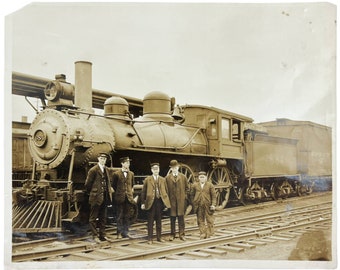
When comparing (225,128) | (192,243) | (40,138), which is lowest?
(192,243)

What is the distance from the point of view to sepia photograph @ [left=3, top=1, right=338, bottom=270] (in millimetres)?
5746

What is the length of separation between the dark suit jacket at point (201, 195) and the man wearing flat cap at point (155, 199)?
19.0 inches

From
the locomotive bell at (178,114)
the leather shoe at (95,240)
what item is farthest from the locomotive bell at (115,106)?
the leather shoe at (95,240)

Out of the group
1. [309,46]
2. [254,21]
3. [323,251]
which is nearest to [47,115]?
[254,21]

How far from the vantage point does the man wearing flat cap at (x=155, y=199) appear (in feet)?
19.6

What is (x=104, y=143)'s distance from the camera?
6.32 meters

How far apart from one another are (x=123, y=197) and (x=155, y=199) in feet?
1.48

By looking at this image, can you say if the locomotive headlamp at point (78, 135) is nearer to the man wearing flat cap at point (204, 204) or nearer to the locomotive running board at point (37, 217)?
the locomotive running board at point (37, 217)

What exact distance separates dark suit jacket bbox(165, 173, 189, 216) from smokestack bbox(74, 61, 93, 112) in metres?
1.67

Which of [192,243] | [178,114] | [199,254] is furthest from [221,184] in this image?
[199,254]

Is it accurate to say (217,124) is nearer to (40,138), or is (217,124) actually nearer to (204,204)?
(204,204)

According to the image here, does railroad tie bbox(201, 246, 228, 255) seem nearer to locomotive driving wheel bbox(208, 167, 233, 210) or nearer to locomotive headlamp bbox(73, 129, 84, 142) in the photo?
locomotive driving wheel bbox(208, 167, 233, 210)

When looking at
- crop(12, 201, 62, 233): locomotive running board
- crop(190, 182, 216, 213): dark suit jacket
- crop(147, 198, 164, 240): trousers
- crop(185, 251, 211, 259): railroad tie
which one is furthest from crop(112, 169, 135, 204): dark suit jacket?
crop(185, 251, 211, 259): railroad tie

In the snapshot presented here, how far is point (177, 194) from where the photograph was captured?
6172 millimetres
